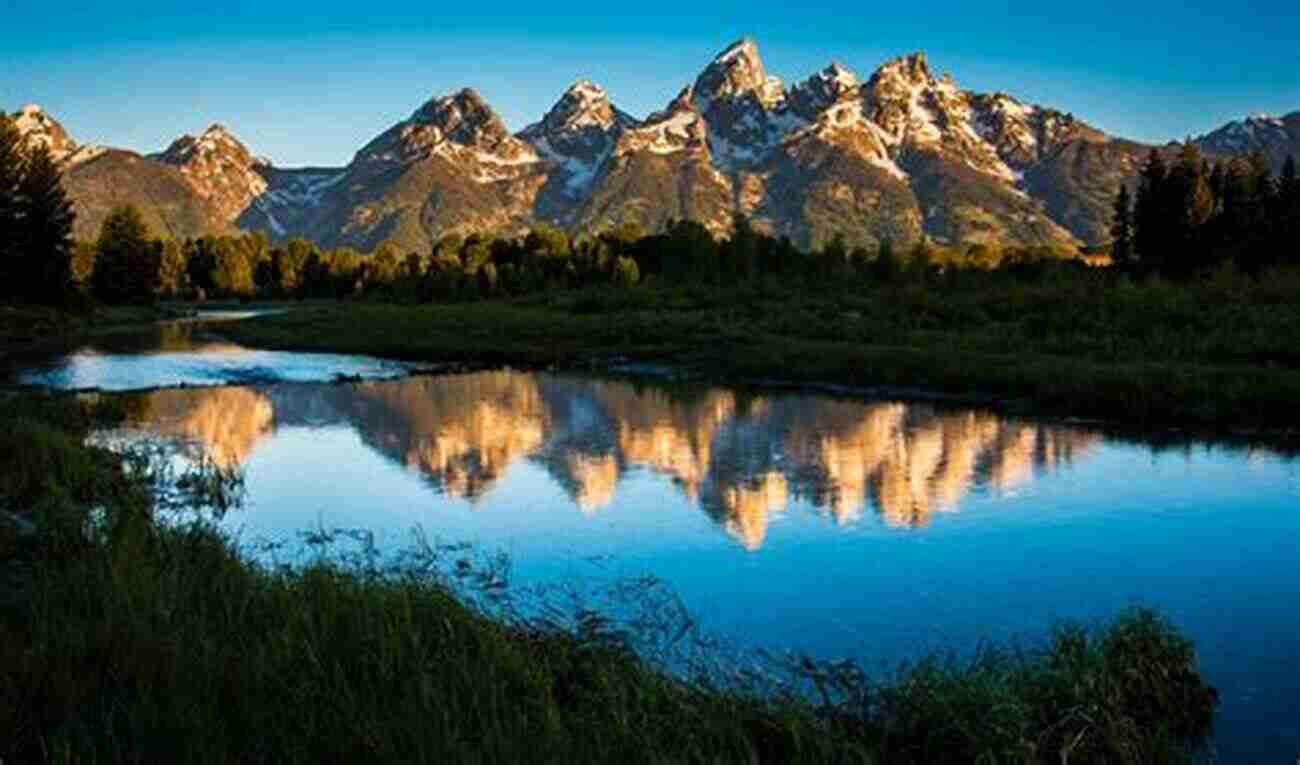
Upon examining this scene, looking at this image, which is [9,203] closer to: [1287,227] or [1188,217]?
[1188,217]

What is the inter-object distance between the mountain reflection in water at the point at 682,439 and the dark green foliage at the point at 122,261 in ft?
295

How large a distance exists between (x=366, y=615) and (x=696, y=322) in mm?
61934

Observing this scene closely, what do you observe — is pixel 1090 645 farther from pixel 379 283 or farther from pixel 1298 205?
pixel 379 283

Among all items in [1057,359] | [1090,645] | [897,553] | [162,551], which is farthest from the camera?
[1057,359]

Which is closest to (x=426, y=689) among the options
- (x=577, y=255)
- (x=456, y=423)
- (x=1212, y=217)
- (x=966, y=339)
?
(x=456, y=423)

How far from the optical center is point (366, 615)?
10.7 m

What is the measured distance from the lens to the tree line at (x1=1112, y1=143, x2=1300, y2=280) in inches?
3044

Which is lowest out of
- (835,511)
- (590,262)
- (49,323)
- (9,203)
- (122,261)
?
(835,511)

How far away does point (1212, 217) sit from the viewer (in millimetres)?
86625

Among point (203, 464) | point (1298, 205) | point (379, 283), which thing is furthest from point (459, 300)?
point (203, 464)

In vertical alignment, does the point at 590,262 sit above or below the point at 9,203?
below

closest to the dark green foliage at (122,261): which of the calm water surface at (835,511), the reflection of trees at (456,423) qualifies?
the reflection of trees at (456,423)

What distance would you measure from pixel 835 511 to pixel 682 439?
10.7 metres

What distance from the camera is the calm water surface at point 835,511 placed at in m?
14.9
